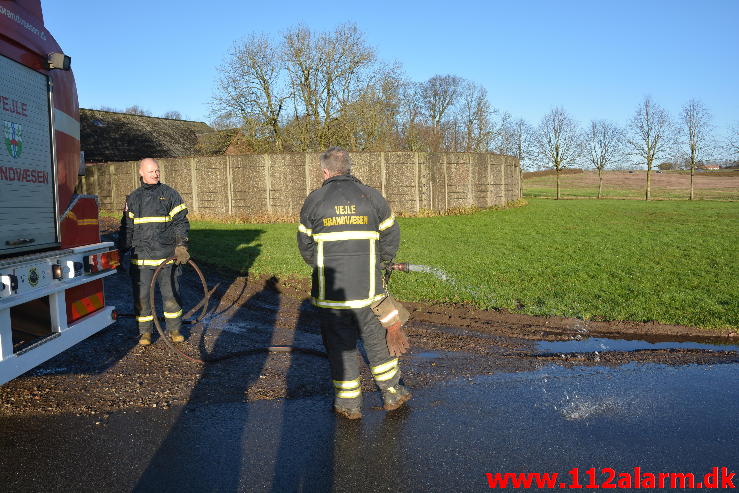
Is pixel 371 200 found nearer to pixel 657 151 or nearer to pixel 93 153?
pixel 93 153

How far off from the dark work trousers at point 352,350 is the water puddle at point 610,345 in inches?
99.6

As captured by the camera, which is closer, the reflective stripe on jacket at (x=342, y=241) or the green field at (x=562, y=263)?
the reflective stripe on jacket at (x=342, y=241)

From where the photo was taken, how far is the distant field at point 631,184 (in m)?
52.1

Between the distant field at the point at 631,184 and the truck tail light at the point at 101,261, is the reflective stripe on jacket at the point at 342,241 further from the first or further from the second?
the distant field at the point at 631,184

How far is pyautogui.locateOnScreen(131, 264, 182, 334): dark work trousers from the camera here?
639 centimetres

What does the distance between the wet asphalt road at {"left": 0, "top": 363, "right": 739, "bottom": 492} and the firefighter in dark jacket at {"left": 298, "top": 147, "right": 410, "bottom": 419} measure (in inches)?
12.4

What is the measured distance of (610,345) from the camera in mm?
6422

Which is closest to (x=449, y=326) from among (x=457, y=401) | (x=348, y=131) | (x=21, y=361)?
(x=457, y=401)

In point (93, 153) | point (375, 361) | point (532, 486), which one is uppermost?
point (93, 153)

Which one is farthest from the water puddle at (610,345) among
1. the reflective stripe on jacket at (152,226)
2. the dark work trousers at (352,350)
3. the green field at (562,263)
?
the reflective stripe on jacket at (152,226)

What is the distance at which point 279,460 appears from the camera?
3570 millimetres

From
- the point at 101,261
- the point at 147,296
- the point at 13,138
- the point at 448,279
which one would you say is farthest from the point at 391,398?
the point at 448,279

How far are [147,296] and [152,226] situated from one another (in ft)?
2.71

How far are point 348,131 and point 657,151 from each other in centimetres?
2787
